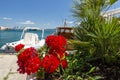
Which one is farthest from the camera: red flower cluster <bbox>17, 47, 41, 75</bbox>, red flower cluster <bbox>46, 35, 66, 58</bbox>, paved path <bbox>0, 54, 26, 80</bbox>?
paved path <bbox>0, 54, 26, 80</bbox>

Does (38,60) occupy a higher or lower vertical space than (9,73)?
higher

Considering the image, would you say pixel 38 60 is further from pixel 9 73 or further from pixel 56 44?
pixel 9 73

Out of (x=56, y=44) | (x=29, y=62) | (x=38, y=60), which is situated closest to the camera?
(x=29, y=62)

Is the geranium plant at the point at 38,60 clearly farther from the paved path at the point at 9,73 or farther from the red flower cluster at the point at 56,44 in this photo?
the paved path at the point at 9,73

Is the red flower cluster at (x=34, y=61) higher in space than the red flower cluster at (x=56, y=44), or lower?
lower

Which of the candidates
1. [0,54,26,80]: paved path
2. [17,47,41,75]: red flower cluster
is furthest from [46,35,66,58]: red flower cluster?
[0,54,26,80]: paved path

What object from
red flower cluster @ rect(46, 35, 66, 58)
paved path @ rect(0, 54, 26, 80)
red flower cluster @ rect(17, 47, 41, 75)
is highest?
red flower cluster @ rect(46, 35, 66, 58)

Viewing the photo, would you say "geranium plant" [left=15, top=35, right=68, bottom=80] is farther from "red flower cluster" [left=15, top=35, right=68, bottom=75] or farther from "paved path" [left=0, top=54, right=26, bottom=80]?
"paved path" [left=0, top=54, right=26, bottom=80]

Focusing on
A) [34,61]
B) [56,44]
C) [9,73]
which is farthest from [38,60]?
[9,73]

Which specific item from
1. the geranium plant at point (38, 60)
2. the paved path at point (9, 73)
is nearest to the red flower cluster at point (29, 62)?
the geranium plant at point (38, 60)

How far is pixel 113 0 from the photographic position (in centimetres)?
476

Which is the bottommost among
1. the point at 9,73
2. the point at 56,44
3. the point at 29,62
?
the point at 9,73

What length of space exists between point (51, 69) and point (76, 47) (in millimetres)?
1538

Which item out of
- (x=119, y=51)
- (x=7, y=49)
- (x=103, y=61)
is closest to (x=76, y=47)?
(x=103, y=61)
